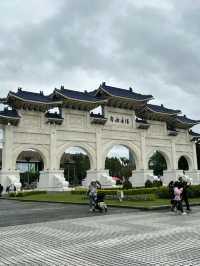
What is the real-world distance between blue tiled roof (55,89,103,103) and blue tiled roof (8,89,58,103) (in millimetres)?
1674

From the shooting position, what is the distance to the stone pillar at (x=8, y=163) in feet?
111

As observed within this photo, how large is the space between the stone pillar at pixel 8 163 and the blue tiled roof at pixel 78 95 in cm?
715

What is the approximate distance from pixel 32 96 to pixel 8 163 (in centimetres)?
788

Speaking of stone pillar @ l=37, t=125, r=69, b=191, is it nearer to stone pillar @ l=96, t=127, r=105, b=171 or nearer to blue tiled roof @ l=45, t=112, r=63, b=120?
blue tiled roof @ l=45, t=112, r=63, b=120

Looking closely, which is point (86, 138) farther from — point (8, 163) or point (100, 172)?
point (8, 163)

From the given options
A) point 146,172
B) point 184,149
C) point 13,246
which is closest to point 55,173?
point 146,172

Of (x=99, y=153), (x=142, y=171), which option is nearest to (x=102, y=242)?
(x=99, y=153)

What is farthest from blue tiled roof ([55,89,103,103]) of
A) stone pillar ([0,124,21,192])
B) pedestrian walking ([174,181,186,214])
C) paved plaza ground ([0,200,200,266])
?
paved plaza ground ([0,200,200,266])

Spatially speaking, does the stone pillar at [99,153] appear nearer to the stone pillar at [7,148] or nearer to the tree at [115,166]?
the stone pillar at [7,148]

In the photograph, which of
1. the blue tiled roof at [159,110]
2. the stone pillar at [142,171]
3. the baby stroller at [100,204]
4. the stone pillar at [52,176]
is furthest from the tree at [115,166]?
the baby stroller at [100,204]

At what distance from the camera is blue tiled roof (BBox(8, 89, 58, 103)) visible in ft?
116

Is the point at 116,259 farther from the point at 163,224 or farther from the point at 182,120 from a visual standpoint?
the point at 182,120

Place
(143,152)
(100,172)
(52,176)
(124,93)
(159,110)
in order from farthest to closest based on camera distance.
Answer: (159,110), (124,93), (143,152), (100,172), (52,176)

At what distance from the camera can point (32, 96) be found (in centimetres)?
3675
